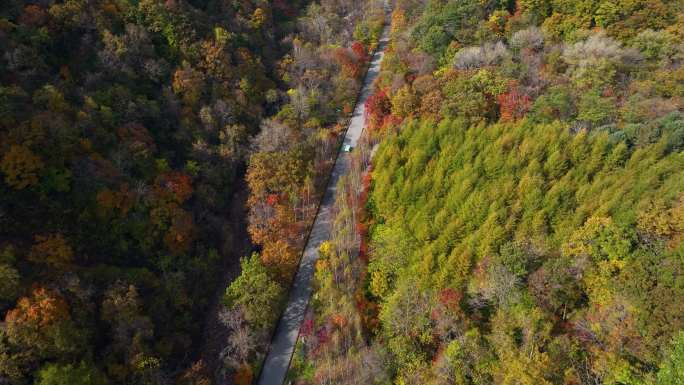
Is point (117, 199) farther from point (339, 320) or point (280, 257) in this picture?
point (339, 320)

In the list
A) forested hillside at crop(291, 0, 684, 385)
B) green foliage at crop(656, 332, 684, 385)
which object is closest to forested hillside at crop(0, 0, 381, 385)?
forested hillside at crop(291, 0, 684, 385)

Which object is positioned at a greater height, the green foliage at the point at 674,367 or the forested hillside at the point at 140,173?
the forested hillside at the point at 140,173

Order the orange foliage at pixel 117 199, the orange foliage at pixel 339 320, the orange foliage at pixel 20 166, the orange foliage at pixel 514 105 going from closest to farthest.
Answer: the orange foliage at pixel 20 166, the orange foliage at pixel 339 320, the orange foliage at pixel 117 199, the orange foliage at pixel 514 105

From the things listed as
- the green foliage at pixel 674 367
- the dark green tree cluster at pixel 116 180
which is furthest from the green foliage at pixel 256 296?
the green foliage at pixel 674 367

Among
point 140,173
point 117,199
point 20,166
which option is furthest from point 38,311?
point 140,173

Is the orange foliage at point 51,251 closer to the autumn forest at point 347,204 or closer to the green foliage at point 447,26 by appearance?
the autumn forest at point 347,204

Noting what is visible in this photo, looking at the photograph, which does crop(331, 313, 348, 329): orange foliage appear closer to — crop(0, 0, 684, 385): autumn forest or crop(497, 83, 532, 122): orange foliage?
crop(0, 0, 684, 385): autumn forest
